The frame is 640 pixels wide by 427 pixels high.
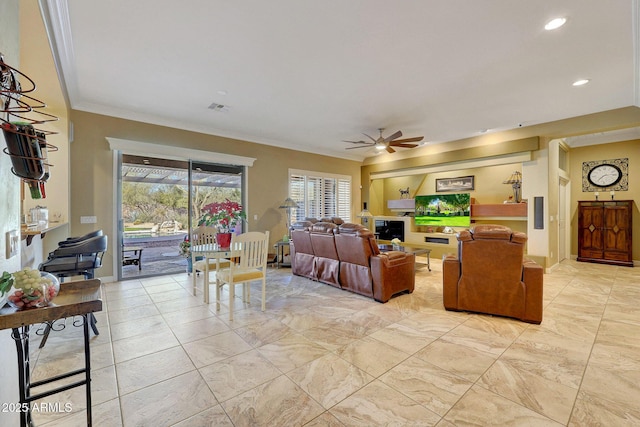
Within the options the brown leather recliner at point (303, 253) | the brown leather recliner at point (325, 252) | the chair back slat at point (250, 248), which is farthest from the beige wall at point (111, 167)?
the chair back slat at point (250, 248)

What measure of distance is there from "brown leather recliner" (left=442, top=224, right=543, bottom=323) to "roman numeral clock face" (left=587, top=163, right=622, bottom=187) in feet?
18.4

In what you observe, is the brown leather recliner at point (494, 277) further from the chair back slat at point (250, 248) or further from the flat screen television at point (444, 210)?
the flat screen television at point (444, 210)

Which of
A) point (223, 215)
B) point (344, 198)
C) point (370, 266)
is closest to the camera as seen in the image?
point (223, 215)

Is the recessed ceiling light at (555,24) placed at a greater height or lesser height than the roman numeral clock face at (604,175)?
greater

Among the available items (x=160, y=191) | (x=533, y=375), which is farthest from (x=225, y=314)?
(x=160, y=191)

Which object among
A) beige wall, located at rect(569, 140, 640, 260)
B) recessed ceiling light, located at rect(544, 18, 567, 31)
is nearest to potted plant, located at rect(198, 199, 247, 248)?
recessed ceiling light, located at rect(544, 18, 567, 31)

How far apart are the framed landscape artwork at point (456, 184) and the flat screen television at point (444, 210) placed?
1.13ft

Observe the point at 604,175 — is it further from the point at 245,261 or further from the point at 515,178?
the point at 245,261

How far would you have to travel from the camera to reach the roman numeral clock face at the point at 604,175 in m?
6.54

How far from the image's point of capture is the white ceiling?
2.54 metres

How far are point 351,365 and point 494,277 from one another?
2.11 meters

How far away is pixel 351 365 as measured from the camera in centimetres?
239

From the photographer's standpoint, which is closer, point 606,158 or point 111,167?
point 111,167

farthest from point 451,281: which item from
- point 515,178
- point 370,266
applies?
point 515,178
